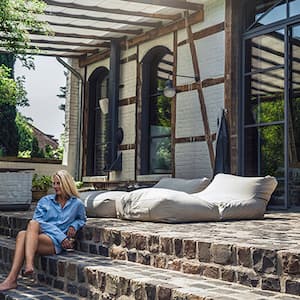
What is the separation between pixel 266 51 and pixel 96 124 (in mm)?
4724

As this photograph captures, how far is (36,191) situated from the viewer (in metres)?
8.75

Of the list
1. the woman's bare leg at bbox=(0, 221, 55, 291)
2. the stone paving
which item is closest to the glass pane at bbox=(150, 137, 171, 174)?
the stone paving

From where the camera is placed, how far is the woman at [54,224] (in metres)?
3.96

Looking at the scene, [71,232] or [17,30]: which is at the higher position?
[17,30]

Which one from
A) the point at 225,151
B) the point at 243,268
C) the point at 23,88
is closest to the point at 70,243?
the point at 243,268

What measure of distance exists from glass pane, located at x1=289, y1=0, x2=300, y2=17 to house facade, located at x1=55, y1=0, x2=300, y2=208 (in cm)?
1

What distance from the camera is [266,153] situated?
22.8ft

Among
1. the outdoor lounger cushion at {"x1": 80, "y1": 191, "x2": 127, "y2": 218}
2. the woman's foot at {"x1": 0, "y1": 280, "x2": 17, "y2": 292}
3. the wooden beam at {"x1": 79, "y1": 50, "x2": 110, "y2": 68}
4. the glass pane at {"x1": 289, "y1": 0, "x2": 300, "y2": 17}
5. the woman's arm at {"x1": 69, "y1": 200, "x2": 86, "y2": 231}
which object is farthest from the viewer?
the wooden beam at {"x1": 79, "y1": 50, "x2": 110, "y2": 68}

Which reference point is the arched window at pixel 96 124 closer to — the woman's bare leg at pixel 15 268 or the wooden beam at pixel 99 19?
the wooden beam at pixel 99 19

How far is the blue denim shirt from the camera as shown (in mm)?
4184

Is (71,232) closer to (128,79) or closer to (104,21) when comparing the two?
(104,21)

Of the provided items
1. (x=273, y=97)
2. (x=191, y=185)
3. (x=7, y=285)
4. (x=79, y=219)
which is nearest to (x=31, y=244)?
(x=7, y=285)

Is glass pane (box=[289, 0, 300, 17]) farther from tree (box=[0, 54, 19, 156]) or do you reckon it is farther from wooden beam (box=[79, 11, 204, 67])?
tree (box=[0, 54, 19, 156])

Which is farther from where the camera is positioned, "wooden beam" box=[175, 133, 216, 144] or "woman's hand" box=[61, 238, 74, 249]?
"wooden beam" box=[175, 133, 216, 144]
